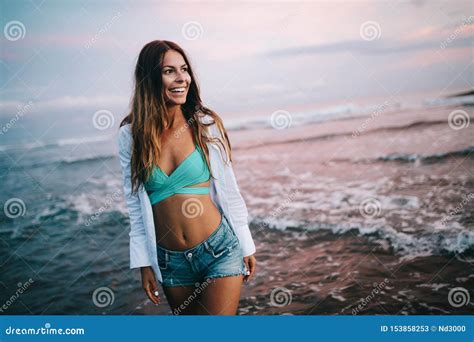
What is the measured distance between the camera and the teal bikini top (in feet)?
9.09

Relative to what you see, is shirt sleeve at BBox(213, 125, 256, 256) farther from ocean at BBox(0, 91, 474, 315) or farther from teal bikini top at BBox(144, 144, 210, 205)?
ocean at BBox(0, 91, 474, 315)

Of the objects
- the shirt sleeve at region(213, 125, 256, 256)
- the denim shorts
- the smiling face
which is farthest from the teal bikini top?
the smiling face

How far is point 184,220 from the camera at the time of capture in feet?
8.96

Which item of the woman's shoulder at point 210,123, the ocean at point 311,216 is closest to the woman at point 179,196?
the woman's shoulder at point 210,123

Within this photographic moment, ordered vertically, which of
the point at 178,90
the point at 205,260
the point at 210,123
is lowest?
the point at 205,260

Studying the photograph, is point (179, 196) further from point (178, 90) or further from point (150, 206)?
point (178, 90)

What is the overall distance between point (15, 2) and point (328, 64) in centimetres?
234

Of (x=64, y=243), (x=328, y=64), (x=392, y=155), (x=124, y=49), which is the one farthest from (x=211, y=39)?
(x=64, y=243)

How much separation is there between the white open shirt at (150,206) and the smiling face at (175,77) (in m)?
0.31

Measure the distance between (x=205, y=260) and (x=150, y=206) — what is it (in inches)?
16.6

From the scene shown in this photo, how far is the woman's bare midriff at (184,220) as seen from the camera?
8.92ft

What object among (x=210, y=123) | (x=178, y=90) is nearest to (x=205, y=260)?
(x=210, y=123)

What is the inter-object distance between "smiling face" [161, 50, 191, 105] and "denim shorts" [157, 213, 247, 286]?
76cm
